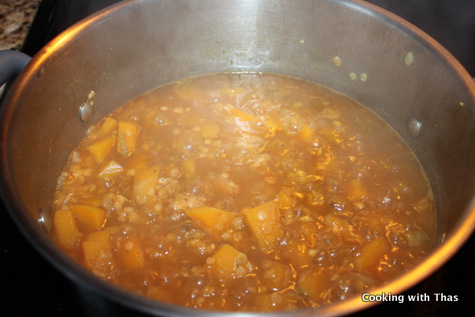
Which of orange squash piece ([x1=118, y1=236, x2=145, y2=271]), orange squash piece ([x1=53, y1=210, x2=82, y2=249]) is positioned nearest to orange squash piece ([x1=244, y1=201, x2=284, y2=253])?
orange squash piece ([x1=118, y1=236, x2=145, y2=271])

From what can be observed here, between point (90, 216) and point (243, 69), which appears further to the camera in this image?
point (243, 69)

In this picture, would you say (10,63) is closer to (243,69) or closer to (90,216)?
(90,216)

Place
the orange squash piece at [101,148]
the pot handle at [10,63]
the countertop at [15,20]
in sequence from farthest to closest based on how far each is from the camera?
the countertop at [15,20] → the orange squash piece at [101,148] → the pot handle at [10,63]

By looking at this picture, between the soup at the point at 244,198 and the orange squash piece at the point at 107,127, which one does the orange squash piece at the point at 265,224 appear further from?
the orange squash piece at the point at 107,127

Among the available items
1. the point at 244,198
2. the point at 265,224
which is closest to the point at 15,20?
the point at 244,198

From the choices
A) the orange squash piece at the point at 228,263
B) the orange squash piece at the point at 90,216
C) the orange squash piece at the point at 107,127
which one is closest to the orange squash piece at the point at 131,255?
the orange squash piece at the point at 90,216

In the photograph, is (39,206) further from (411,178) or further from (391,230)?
(411,178)

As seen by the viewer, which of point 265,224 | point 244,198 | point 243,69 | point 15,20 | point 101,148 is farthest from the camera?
Answer: point 243,69

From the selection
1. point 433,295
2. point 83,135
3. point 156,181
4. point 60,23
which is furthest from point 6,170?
point 433,295
